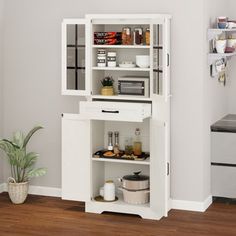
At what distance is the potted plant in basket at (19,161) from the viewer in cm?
571

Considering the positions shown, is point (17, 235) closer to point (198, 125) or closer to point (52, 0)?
point (198, 125)

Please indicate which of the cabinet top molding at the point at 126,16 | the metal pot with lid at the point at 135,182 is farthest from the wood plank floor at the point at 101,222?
the cabinet top molding at the point at 126,16

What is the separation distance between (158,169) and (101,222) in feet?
2.08

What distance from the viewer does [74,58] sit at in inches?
215

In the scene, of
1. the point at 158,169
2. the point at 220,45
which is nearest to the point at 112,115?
the point at 158,169

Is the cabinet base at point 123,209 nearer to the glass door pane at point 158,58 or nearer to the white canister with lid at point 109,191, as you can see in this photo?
the white canister with lid at point 109,191

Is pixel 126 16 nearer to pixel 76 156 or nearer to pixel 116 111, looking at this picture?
pixel 116 111

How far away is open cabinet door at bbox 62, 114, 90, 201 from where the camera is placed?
17.9 feet

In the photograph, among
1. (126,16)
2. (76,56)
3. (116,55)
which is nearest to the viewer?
(126,16)

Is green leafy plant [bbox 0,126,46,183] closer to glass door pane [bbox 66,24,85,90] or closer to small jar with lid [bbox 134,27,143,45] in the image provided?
glass door pane [bbox 66,24,85,90]

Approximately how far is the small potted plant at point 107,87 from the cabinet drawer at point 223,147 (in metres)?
0.98

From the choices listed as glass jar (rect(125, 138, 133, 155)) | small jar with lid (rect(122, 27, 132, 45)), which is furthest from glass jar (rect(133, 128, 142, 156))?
small jar with lid (rect(122, 27, 132, 45))

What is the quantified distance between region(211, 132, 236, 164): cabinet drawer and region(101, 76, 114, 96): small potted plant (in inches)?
38.7

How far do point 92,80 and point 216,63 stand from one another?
3.73 ft
